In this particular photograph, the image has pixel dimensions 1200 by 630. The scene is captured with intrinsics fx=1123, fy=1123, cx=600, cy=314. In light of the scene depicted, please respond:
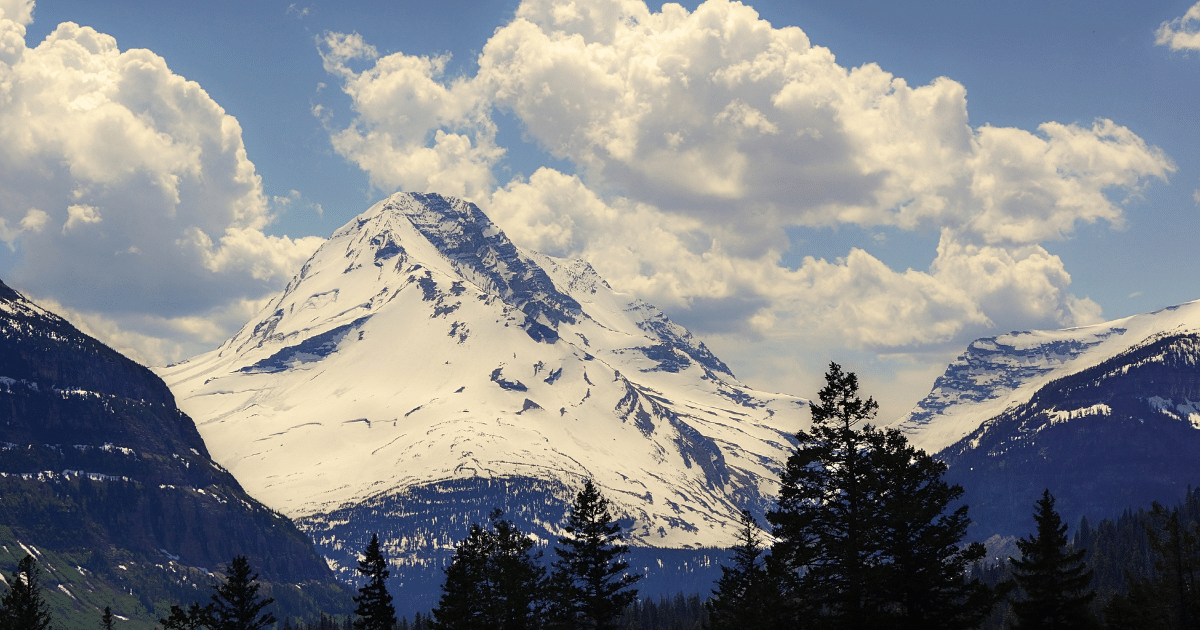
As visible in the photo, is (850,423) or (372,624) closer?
(850,423)

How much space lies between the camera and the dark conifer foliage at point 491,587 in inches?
2987

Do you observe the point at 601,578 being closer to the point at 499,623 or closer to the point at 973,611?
the point at 499,623

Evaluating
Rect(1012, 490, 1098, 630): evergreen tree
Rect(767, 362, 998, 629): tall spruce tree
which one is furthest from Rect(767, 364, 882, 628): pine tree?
Rect(1012, 490, 1098, 630): evergreen tree

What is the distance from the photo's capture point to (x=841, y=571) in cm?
5106

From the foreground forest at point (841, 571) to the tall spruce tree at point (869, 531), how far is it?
65mm

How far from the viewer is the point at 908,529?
5091cm

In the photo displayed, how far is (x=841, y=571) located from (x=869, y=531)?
2.33 m

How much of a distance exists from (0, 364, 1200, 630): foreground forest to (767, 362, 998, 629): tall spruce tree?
0.07 metres

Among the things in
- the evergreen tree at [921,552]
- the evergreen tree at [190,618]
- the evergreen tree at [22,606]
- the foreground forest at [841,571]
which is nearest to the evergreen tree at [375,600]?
the foreground forest at [841,571]

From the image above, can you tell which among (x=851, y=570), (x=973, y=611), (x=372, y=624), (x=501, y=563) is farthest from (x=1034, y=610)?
(x=372, y=624)

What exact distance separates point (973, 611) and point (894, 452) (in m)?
7.84

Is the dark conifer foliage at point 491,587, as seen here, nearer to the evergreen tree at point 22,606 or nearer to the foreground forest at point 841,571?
the foreground forest at point 841,571

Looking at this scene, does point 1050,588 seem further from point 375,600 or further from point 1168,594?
point 375,600

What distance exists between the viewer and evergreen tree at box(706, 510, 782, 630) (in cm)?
6319
